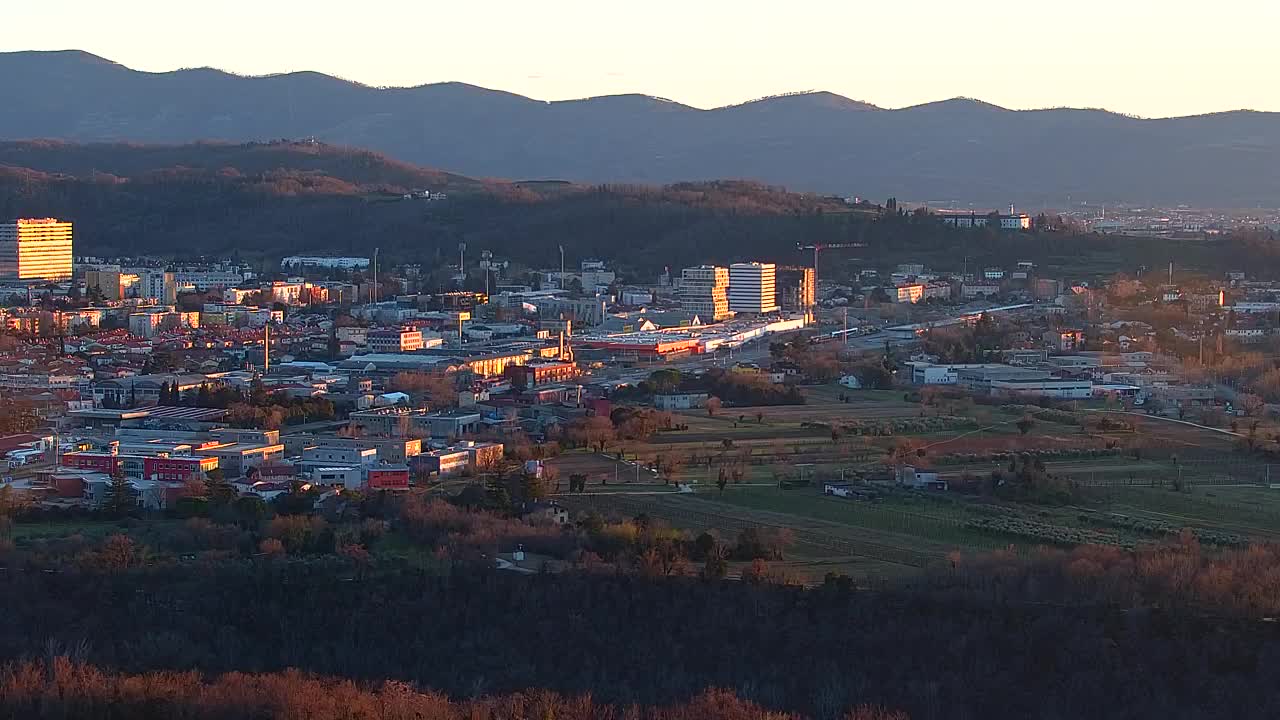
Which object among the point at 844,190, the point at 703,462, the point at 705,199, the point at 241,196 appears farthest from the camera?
the point at 844,190

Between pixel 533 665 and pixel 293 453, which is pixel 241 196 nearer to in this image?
pixel 293 453

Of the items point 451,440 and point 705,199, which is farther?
point 705,199

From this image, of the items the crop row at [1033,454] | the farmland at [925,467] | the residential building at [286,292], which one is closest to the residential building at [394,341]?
the residential building at [286,292]

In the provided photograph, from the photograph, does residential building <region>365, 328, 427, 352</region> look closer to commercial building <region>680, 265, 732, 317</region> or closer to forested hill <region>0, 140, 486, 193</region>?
commercial building <region>680, 265, 732, 317</region>

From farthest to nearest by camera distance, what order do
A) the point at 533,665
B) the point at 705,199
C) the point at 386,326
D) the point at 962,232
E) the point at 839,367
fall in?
the point at 705,199 < the point at 962,232 < the point at 386,326 < the point at 839,367 < the point at 533,665

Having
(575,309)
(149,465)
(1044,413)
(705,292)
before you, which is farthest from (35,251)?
(1044,413)

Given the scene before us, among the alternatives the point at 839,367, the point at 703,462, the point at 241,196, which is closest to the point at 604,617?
the point at 703,462

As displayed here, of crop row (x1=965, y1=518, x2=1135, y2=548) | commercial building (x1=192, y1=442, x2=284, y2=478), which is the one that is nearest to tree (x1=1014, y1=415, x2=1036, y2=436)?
crop row (x1=965, y1=518, x2=1135, y2=548)
